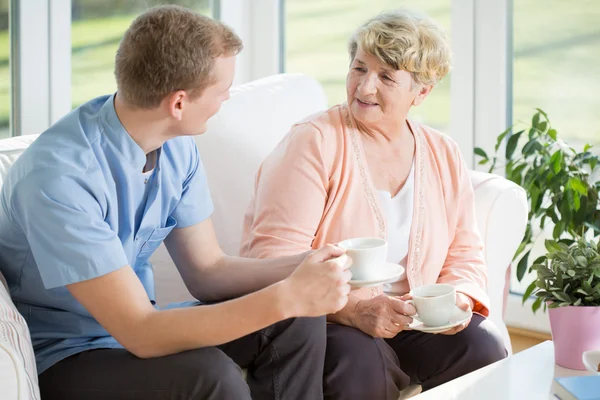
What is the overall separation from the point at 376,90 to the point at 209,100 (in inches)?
23.9

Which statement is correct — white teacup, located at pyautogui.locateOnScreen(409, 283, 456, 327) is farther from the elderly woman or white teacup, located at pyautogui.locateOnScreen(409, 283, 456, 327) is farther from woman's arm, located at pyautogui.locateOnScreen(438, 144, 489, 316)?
woman's arm, located at pyautogui.locateOnScreen(438, 144, 489, 316)

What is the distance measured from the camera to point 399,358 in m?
1.97

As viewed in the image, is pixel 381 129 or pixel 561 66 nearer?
pixel 381 129

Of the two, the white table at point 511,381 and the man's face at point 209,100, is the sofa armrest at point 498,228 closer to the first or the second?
the white table at point 511,381

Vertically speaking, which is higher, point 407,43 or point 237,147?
point 407,43

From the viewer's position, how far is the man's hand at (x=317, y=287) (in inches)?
57.2

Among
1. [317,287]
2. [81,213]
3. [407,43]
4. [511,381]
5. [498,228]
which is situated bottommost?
[511,381]

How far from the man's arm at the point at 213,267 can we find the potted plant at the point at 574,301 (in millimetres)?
522

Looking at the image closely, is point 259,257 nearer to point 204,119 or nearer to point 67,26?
point 204,119

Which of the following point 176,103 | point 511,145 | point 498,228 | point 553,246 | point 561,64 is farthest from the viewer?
point 561,64

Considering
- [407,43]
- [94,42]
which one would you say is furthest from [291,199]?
[94,42]

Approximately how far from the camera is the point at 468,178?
2197 millimetres

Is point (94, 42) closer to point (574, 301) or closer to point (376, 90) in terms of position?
point (376, 90)

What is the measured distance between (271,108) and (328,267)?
1.10 meters
